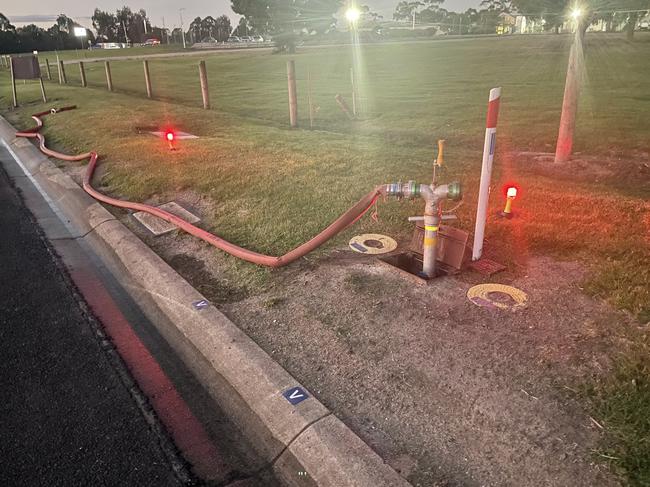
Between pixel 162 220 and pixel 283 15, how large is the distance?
54260mm

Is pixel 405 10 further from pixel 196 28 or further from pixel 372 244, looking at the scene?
pixel 372 244

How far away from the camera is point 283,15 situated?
177 ft

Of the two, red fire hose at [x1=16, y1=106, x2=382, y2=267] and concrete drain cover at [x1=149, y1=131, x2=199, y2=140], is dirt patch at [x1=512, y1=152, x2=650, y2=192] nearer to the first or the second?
red fire hose at [x1=16, y1=106, x2=382, y2=267]

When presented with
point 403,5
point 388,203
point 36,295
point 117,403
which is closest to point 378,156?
point 388,203

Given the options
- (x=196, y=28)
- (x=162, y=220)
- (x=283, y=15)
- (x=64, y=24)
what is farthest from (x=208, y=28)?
(x=162, y=220)

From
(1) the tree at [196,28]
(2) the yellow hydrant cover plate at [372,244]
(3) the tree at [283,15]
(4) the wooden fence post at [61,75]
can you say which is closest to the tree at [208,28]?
(1) the tree at [196,28]

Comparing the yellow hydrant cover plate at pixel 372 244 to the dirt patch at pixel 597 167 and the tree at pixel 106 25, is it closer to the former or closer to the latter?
the dirt patch at pixel 597 167

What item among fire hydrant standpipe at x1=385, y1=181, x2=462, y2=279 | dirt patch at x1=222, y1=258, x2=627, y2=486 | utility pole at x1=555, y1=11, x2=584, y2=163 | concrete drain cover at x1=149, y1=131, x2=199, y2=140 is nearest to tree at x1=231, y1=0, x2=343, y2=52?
concrete drain cover at x1=149, y1=131, x2=199, y2=140

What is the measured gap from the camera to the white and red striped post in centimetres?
371

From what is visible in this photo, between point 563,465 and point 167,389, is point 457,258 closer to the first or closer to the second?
point 563,465

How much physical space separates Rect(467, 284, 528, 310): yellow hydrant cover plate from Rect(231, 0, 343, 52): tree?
51571 mm

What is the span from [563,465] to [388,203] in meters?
3.76

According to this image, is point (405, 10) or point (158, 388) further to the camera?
point (405, 10)

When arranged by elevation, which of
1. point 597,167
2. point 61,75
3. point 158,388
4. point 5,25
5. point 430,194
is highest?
point 5,25
